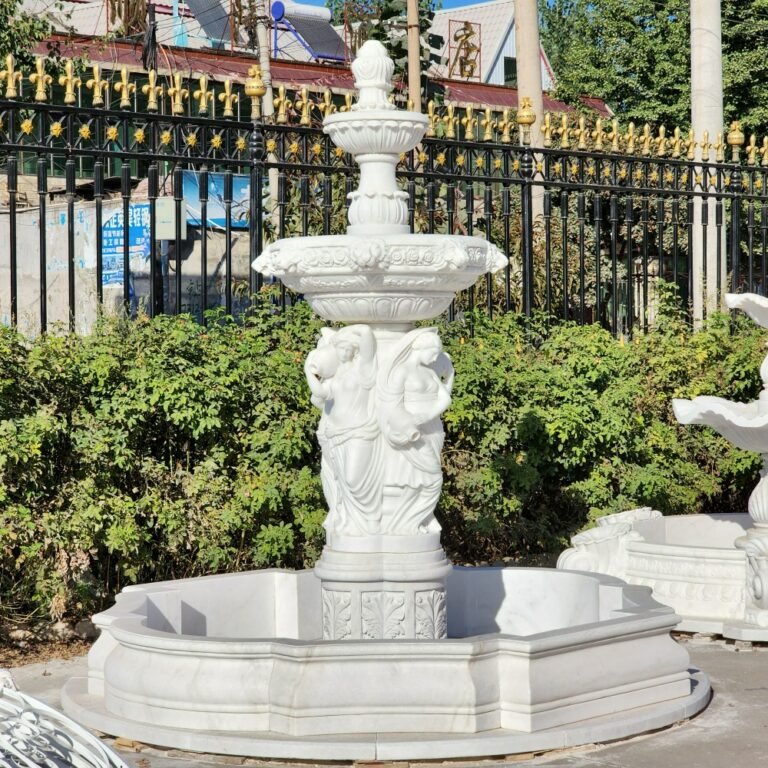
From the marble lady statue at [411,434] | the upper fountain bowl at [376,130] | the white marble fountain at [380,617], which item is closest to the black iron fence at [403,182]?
the upper fountain bowl at [376,130]

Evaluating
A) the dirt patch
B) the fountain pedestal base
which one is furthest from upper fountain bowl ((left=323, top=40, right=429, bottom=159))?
the dirt patch

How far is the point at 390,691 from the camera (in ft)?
18.4

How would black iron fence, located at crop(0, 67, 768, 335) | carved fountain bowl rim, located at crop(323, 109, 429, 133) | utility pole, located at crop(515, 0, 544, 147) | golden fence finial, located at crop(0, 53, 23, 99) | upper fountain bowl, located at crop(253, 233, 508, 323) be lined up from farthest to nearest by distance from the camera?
utility pole, located at crop(515, 0, 544, 147) < black iron fence, located at crop(0, 67, 768, 335) < golden fence finial, located at crop(0, 53, 23, 99) < carved fountain bowl rim, located at crop(323, 109, 429, 133) < upper fountain bowl, located at crop(253, 233, 508, 323)

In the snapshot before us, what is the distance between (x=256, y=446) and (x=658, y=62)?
19.5 m

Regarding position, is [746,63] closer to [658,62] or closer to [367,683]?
[658,62]

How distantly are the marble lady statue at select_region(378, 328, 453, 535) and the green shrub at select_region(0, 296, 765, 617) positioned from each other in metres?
2.09

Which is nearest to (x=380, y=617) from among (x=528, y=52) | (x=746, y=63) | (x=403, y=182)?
(x=403, y=182)

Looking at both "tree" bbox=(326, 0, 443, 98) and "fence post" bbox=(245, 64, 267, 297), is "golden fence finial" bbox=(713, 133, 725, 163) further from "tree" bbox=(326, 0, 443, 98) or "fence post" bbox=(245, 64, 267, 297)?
"tree" bbox=(326, 0, 443, 98)

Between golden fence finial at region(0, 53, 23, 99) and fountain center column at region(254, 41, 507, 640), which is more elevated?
golden fence finial at region(0, 53, 23, 99)

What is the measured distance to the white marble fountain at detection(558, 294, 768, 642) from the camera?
802cm

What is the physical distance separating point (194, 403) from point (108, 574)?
1.14 meters

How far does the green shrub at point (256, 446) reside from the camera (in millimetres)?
7852

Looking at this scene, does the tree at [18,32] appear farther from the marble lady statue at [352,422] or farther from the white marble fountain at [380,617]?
the marble lady statue at [352,422]

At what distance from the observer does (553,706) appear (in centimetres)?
578
